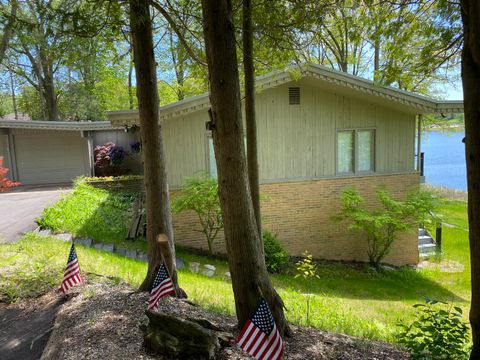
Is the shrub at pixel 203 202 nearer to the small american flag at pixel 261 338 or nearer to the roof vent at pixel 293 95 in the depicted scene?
the roof vent at pixel 293 95

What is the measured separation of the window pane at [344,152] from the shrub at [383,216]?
83 centimetres

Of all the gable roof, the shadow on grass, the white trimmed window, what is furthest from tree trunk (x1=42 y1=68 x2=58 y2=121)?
the shadow on grass

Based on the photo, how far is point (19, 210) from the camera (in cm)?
1103

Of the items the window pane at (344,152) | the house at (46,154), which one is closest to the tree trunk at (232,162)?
the window pane at (344,152)

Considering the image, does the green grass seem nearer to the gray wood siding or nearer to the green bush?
the gray wood siding

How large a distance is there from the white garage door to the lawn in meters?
6.47

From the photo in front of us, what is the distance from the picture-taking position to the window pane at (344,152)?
11.9 meters

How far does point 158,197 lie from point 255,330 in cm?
248

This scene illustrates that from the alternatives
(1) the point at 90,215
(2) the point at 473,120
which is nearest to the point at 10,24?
(2) the point at 473,120

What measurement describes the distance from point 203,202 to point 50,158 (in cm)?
1237

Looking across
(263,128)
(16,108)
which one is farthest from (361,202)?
(16,108)

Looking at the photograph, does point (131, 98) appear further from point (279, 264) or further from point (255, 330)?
point (255, 330)

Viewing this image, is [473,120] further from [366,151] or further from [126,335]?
[366,151]

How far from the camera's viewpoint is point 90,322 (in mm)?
4027
